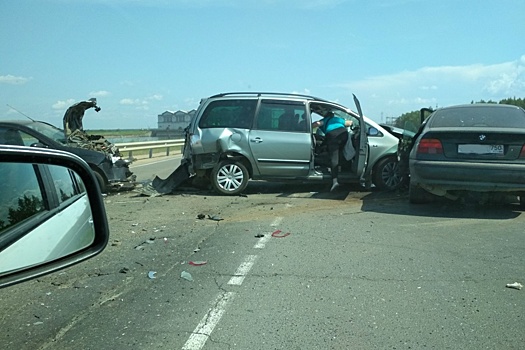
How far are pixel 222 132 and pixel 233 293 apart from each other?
6.16 meters

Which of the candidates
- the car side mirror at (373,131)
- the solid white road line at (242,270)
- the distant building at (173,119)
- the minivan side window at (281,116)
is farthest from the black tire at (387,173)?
the distant building at (173,119)

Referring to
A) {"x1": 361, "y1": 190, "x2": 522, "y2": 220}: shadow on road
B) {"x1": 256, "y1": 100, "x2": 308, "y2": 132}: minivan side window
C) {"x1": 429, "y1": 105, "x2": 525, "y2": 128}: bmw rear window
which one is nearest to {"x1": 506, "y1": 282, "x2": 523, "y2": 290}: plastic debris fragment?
{"x1": 361, "y1": 190, "x2": 522, "y2": 220}: shadow on road

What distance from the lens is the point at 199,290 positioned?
17.0ft

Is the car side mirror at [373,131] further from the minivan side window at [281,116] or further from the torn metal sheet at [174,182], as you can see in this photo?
the torn metal sheet at [174,182]

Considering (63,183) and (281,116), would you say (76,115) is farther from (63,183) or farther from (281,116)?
(63,183)

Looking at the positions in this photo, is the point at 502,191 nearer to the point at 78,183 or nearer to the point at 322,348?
the point at 322,348

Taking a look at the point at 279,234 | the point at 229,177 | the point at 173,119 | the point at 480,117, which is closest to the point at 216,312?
the point at 279,234

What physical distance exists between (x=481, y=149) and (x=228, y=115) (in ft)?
15.9

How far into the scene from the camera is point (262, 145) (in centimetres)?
1102

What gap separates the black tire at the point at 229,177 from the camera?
36.0ft

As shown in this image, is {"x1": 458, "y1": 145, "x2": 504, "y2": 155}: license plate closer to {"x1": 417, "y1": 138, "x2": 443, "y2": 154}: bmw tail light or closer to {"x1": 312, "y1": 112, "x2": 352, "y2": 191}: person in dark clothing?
{"x1": 417, "y1": 138, "x2": 443, "y2": 154}: bmw tail light

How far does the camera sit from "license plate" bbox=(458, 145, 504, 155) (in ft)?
27.7

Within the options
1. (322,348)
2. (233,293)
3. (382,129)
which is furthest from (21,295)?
(382,129)

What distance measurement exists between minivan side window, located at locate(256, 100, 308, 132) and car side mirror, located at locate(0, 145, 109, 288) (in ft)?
25.5
